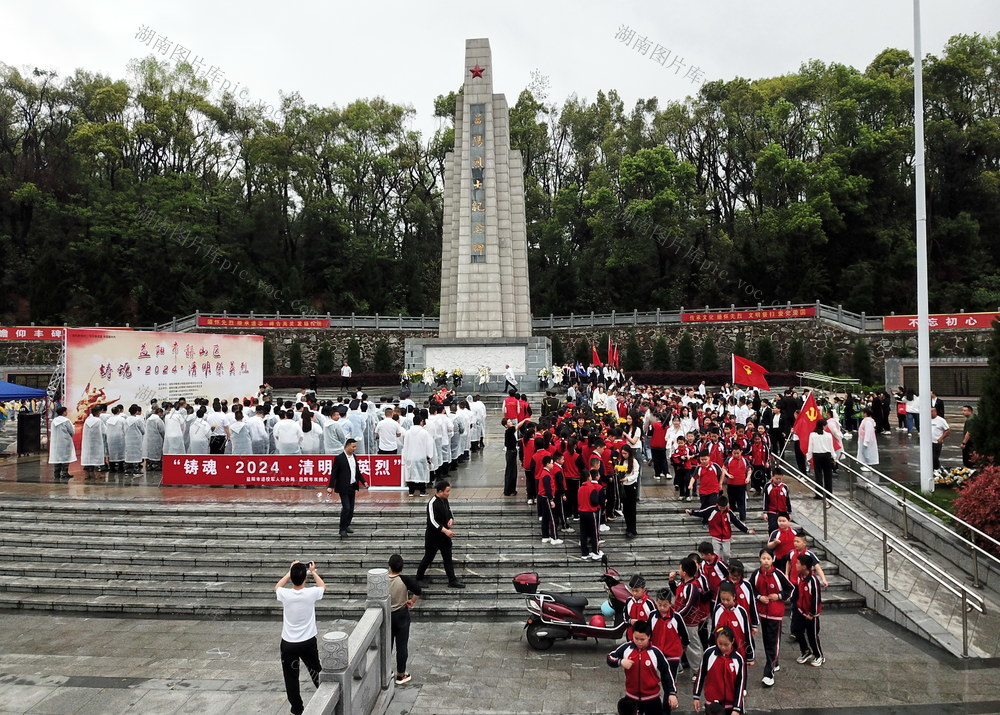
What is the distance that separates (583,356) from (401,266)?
1496 cm

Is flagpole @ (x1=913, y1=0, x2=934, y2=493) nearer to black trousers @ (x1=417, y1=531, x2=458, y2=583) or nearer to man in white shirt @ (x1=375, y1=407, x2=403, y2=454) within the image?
black trousers @ (x1=417, y1=531, x2=458, y2=583)

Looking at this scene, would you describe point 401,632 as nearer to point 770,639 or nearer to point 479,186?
point 770,639

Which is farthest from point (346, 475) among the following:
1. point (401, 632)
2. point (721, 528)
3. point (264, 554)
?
point (721, 528)

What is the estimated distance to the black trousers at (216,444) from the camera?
13.7m

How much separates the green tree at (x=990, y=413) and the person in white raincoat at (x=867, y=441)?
6.91 feet

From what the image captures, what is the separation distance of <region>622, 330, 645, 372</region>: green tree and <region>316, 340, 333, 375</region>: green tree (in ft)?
47.0

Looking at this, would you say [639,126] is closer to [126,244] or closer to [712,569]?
[126,244]

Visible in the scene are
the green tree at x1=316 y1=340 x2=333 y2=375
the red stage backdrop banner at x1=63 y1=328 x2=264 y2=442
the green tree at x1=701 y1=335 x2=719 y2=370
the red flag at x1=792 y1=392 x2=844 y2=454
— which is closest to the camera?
the red flag at x1=792 y1=392 x2=844 y2=454

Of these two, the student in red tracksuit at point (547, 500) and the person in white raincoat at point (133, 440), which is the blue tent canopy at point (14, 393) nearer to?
the person in white raincoat at point (133, 440)

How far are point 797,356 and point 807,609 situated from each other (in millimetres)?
26652

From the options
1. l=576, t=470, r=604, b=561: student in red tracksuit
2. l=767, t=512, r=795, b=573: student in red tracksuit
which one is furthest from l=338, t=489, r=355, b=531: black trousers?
l=767, t=512, r=795, b=573: student in red tracksuit

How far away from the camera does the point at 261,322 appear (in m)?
36.3

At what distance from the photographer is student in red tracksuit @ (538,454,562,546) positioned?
365 inches

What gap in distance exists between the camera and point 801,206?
118 feet
